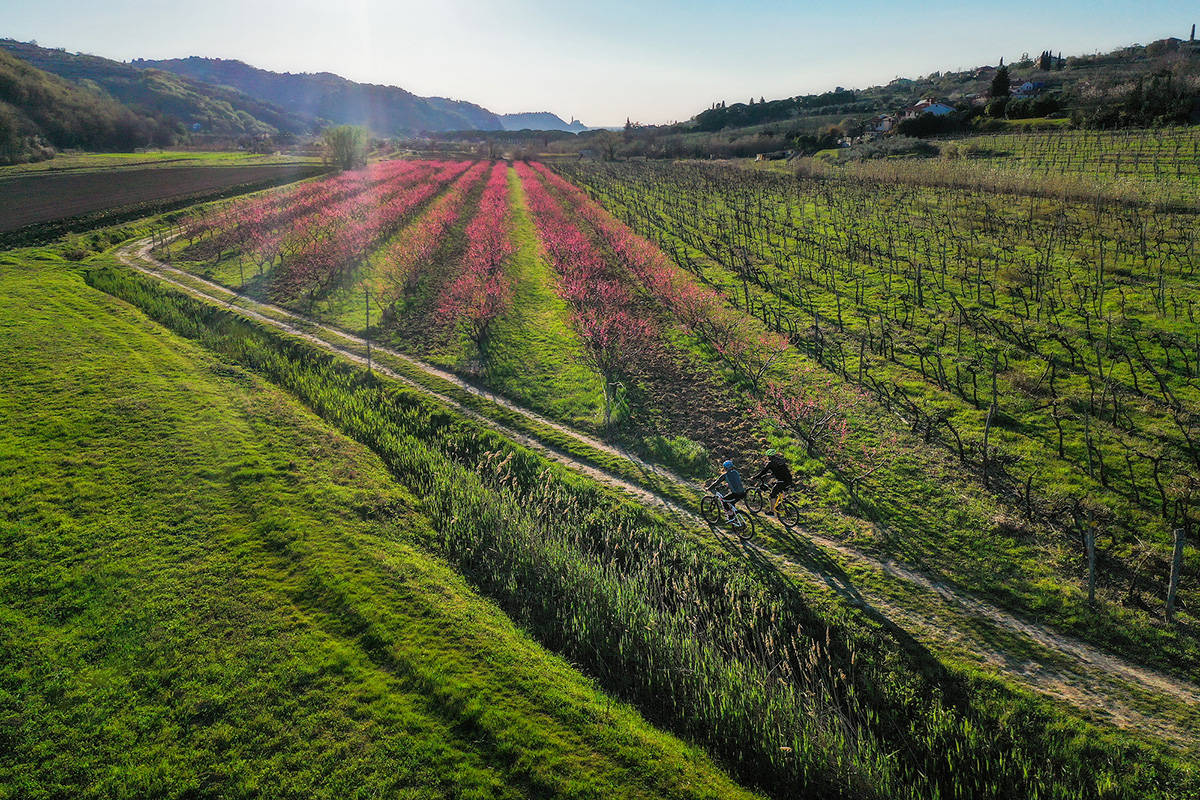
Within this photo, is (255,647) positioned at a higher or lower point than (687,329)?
lower

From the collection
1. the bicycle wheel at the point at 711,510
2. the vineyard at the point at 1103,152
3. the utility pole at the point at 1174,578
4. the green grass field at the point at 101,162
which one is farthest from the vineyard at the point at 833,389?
the green grass field at the point at 101,162

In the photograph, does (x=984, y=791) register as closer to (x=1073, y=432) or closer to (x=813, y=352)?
(x=1073, y=432)

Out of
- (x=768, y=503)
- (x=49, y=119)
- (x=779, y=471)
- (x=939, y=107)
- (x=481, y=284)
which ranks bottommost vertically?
(x=768, y=503)

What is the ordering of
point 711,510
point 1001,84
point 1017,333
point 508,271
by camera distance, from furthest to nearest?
1. point 1001,84
2. point 508,271
3. point 1017,333
4. point 711,510

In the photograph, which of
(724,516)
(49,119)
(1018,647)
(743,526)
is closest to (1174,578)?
(1018,647)

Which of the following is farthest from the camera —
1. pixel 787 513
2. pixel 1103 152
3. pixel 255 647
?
pixel 1103 152

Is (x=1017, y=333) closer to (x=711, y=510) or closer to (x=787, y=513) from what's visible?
(x=787, y=513)

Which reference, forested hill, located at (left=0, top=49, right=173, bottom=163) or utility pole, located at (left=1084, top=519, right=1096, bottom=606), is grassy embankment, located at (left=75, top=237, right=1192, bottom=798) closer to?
utility pole, located at (left=1084, top=519, right=1096, bottom=606)

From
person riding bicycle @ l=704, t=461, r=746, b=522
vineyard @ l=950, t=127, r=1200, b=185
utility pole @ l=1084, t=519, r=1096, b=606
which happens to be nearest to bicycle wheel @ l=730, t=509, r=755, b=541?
person riding bicycle @ l=704, t=461, r=746, b=522
